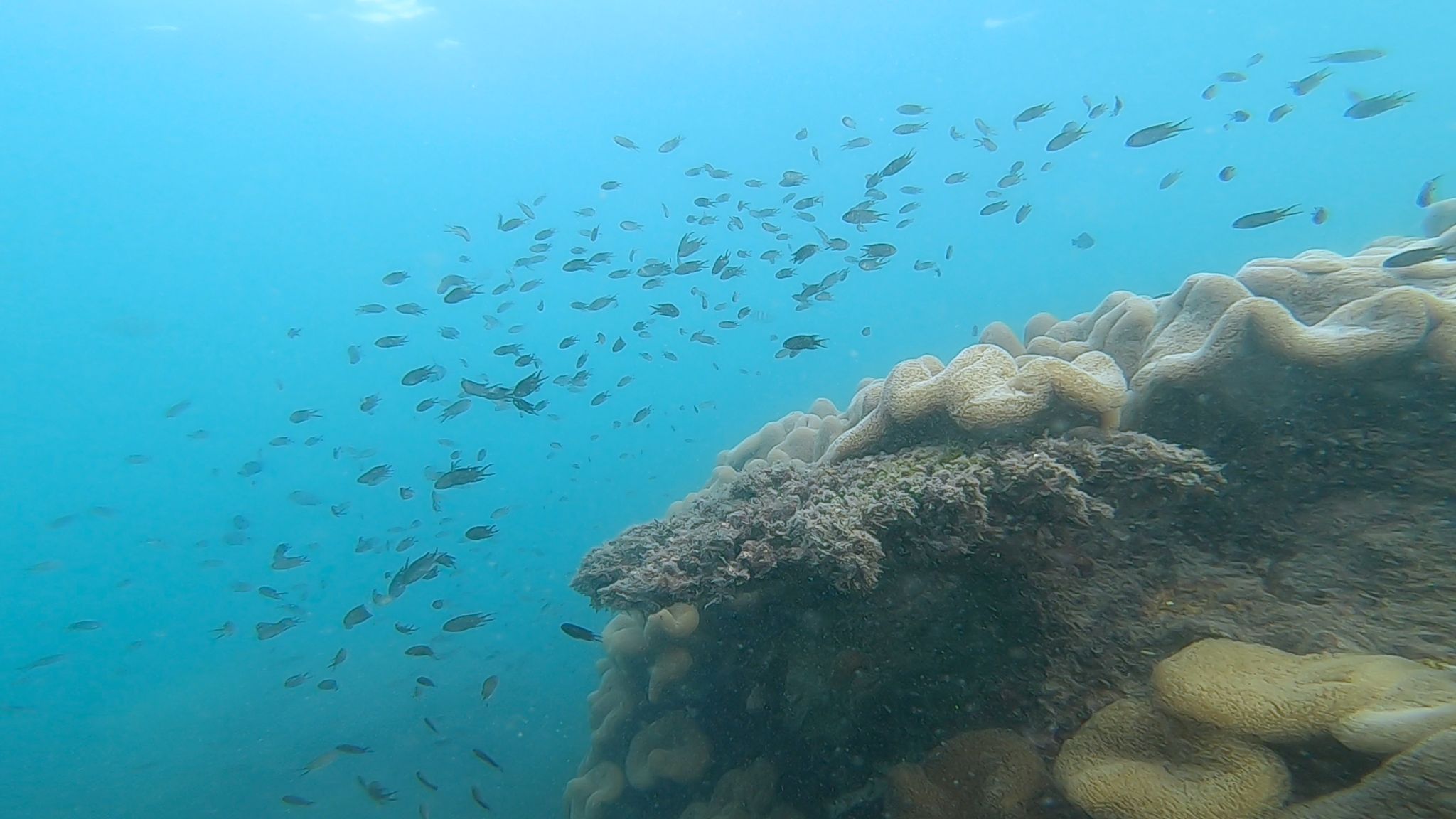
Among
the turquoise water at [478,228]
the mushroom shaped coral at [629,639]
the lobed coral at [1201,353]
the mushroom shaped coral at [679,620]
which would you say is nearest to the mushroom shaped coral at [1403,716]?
the lobed coral at [1201,353]

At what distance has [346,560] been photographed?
43.9m

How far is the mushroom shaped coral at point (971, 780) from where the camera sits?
3371 millimetres

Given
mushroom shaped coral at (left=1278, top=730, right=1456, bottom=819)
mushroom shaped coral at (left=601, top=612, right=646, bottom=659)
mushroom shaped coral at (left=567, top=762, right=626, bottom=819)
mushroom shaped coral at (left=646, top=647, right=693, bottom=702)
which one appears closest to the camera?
mushroom shaped coral at (left=1278, top=730, right=1456, bottom=819)

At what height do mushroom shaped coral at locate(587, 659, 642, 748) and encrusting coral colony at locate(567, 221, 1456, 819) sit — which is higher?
encrusting coral colony at locate(567, 221, 1456, 819)

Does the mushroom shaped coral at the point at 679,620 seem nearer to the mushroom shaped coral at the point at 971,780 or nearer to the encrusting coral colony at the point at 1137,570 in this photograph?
the encrusting coral colony at the point at 1137,570

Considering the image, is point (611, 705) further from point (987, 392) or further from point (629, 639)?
point (987, 392)

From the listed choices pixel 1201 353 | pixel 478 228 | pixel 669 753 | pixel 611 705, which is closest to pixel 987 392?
pixel 1201 353

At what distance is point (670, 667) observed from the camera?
16.6ft

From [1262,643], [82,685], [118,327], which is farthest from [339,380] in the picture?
[1262,643]

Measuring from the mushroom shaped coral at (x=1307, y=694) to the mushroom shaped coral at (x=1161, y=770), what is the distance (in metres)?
0.13

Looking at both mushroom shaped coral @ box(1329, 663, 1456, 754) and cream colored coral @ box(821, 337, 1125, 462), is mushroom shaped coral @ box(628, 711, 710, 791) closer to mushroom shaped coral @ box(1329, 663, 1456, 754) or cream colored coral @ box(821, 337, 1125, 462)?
cream colored coral @ box(821, 337, 1125, 462)

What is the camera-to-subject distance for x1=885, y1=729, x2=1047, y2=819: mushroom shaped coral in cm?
337

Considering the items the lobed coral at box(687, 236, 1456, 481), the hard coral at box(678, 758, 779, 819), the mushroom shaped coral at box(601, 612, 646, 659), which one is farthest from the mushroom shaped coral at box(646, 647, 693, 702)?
the lobed coral at box(687, 236, 1456, 481)

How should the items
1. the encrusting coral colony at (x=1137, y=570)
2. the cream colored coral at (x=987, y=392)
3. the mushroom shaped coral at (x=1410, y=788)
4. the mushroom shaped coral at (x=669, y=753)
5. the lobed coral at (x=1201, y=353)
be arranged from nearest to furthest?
1. the mushroom shaped coral at (x=1410, y=788)
2. the encrusting coral colony at (x=1137, y=570)
3. the lobed coral at (x=1201, y=353)
4. the cream colored coral at (x=987, y=392)
5. the mushroom shaped coral at (x=669, y=753)
